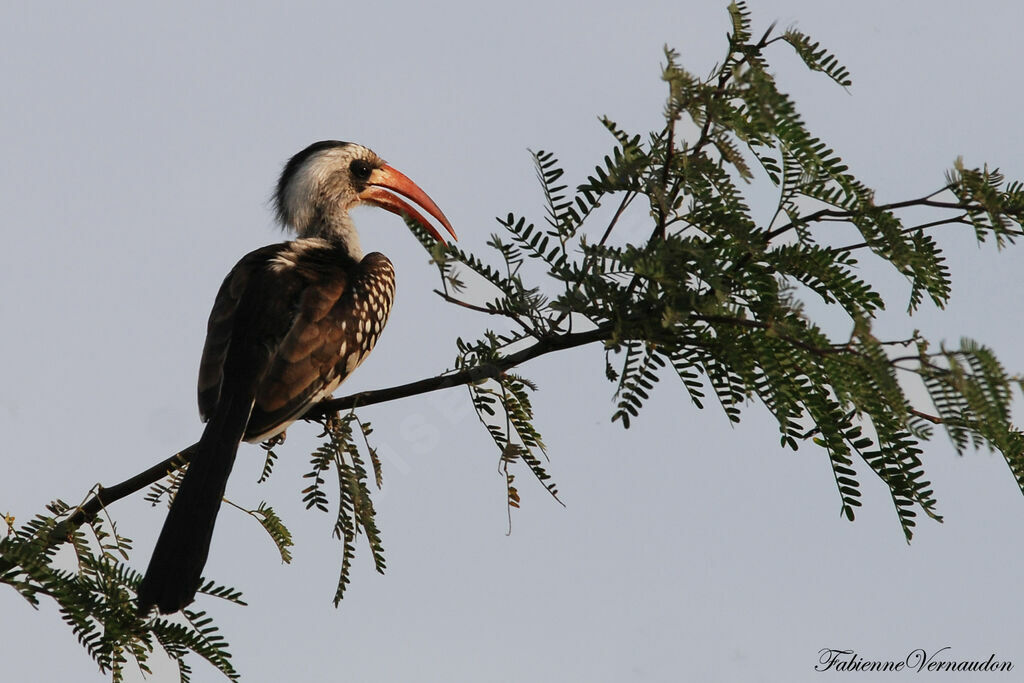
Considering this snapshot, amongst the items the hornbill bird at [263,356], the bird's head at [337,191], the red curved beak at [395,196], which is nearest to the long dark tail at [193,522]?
the hornbill bird at [263,356]

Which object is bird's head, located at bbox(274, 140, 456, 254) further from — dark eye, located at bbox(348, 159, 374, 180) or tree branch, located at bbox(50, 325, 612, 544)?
tree branch, located at bbox(50, 325, 612, 544)

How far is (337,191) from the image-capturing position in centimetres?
636

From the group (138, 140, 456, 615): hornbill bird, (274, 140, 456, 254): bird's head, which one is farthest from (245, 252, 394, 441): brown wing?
(274, 140, 456, 254): bird's head

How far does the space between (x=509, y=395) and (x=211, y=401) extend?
4.94ft

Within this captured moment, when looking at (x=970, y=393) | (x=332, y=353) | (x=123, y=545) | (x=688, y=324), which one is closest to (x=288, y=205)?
(x=332, y=353)

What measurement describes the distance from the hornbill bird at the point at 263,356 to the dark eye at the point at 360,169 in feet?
2.78

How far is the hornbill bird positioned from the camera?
3.59m

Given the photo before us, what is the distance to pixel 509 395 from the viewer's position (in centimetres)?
352

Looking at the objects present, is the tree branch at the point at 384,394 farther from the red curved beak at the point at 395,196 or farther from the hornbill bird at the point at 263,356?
the red curved beak at the point at 395,196

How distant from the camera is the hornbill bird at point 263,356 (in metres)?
3.59

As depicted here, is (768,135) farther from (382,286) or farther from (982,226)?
(382,286)

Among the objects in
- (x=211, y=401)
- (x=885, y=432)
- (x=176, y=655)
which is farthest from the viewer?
(x=211, y=401)

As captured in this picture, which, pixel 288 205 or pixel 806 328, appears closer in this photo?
pixel 806 328

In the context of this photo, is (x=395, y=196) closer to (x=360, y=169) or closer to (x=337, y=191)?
(x=360, y=169)
